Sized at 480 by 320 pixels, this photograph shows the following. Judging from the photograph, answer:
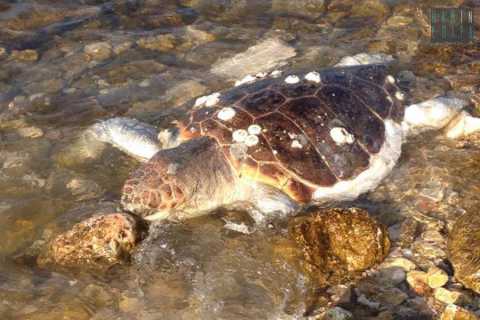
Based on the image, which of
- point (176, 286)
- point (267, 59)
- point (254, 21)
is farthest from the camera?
point (254, 21)

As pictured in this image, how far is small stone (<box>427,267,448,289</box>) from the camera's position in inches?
153

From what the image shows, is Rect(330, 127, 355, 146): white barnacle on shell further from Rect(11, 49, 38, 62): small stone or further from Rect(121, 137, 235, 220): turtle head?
Rect(11, 49, 38, 62): small stone

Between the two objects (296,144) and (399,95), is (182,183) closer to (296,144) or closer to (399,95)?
(296,144)

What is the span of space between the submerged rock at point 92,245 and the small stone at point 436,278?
2.33 meters

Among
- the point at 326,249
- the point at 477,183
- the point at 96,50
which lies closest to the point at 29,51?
the point at 96,50

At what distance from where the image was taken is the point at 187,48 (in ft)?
25.8

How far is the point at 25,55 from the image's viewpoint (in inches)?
296

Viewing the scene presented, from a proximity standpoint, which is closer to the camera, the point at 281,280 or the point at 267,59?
the point at 281,280

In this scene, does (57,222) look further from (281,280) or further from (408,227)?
(408,227)

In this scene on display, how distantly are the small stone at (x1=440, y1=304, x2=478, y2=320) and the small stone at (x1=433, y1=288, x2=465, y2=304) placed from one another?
0.56ft

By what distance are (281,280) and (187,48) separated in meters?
4.65

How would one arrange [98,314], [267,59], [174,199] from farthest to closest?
[267,59], [174,199], [98,314]

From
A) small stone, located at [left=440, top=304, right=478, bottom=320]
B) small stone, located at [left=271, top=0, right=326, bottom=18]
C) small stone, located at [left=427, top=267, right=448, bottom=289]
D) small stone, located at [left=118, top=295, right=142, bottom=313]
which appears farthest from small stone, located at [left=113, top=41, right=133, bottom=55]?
small stone, located at [left=440, top=304, right=478, bottom=320]

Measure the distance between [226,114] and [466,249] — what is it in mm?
2416
